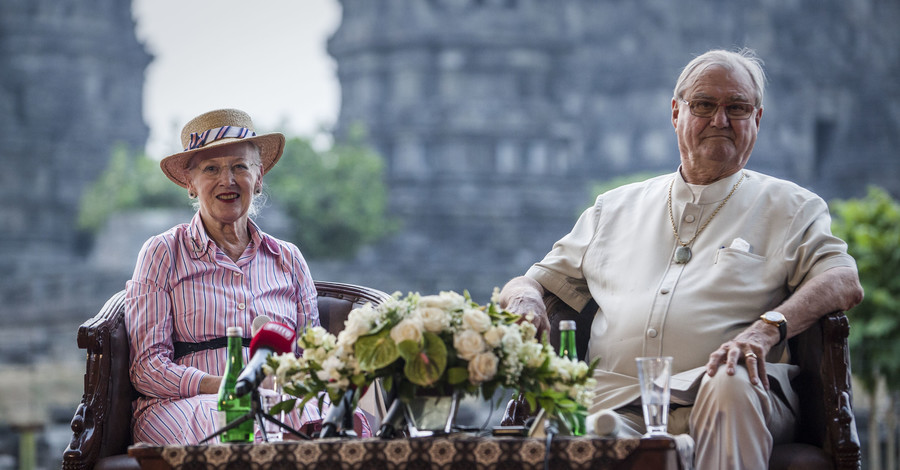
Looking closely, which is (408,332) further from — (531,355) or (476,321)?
(531,355)

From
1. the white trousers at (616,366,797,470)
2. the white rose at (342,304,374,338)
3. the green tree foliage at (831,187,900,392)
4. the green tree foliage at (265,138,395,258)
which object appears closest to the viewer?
the white rose at (342,304,374,338)

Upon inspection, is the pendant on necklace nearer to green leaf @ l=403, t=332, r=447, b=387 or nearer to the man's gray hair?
the man's gray hair

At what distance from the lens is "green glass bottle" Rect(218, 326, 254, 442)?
331 cm

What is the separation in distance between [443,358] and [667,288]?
126cm

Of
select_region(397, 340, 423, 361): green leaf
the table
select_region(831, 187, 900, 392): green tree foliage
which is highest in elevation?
select_region(831, 187, 900, 392): green tree foliage

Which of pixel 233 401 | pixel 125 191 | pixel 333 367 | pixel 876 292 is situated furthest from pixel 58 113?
pixel 333 367

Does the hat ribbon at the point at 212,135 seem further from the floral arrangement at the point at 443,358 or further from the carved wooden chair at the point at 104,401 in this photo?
A: the floral arrangement at the point at 443,358

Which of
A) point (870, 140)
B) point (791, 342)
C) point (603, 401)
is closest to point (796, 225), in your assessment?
point (791, 342)

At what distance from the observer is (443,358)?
303 centimetres

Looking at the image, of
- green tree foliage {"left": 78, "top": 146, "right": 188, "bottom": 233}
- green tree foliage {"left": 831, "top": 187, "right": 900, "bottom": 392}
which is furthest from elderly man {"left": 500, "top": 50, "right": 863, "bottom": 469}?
green tree foliage {"left": 78, "top": 146, "right": 188, "bottom": 233}

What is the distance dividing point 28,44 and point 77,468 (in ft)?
143

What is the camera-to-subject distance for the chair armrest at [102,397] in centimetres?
378

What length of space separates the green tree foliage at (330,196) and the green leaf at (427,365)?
37005 millimetres

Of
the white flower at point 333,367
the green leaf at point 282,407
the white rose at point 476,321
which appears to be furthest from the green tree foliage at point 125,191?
the white rose at point 476,321
